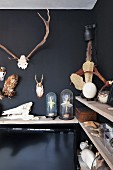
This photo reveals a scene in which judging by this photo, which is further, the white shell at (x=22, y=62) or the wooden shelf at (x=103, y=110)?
the white shell at (x=22, y=62)

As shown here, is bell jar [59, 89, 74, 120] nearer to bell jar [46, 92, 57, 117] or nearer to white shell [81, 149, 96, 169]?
bell jar [46, 92, 57, 117]

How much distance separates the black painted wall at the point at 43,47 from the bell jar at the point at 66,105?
6cm

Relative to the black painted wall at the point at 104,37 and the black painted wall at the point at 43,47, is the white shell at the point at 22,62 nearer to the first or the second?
the black painted wall at the point at 43,47

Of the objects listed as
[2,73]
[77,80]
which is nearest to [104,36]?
[77,80]

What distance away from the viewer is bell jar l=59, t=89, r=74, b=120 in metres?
2.10

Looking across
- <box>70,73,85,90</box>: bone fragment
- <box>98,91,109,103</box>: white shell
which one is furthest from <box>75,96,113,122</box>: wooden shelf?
<box>70,73,85,90</box>: bone fragment

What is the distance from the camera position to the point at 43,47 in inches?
89.8

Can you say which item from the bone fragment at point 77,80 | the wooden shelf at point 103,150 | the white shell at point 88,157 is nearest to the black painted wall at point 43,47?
the bone fragment at point 77,80

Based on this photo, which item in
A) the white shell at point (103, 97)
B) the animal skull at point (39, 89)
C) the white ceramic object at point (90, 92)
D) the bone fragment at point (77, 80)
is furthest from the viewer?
the animal skull at point (39, 89)

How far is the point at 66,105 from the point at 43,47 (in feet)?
2.48

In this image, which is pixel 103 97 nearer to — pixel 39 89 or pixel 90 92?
pixel 90 92

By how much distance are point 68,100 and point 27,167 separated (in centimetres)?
87

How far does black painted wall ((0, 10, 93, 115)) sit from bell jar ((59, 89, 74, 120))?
63mm

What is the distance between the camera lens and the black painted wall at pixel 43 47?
7.47 feet
